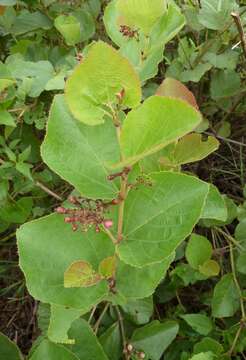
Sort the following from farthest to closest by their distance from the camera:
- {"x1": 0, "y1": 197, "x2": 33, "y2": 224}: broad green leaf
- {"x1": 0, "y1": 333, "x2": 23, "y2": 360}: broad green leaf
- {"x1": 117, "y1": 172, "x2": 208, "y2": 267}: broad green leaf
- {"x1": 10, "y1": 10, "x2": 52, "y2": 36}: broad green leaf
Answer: {"x1": 10, "y1": 10, "x2": 52, "y2": 36}: broad green leaf < {"x1": 0, "y1": 197, "x2": 33, "y2": 224}: broad green leaf < {"x1": 0, "y1": 333, "x2": 23, "y2": 360}: broad green leaf < {"x1": 117, "y1": 172, "x2": 208, "y2": 267}: broad green leaf

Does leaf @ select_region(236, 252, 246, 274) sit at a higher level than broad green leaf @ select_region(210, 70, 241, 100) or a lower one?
lower

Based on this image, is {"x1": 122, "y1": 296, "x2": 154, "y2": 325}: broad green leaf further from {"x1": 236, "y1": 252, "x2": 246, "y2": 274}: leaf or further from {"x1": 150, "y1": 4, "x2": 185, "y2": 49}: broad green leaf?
{"x1": 150, "y1": 4, "x2": 185, "y2": 49}: broad green leaf

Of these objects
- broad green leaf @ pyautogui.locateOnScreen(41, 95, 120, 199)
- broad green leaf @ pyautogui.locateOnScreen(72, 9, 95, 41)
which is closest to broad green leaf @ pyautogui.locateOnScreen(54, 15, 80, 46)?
broad green leaf @ pyautogui.locateOnScreen(72, 9, 95, 41)

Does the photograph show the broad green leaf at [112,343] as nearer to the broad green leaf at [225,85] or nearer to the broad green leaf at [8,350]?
the broad green leaf at [8,350]

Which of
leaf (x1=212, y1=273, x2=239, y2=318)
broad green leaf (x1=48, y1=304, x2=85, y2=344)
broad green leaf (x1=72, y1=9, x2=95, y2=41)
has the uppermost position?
broad green leaf (x1=72, y1=9, x2=95, y2=41)

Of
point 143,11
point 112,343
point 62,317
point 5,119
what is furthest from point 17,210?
point 143,11

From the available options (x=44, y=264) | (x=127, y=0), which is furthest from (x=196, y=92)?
(x=44, y=264)

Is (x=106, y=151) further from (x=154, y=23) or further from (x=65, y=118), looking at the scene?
(x=154, y=23)
